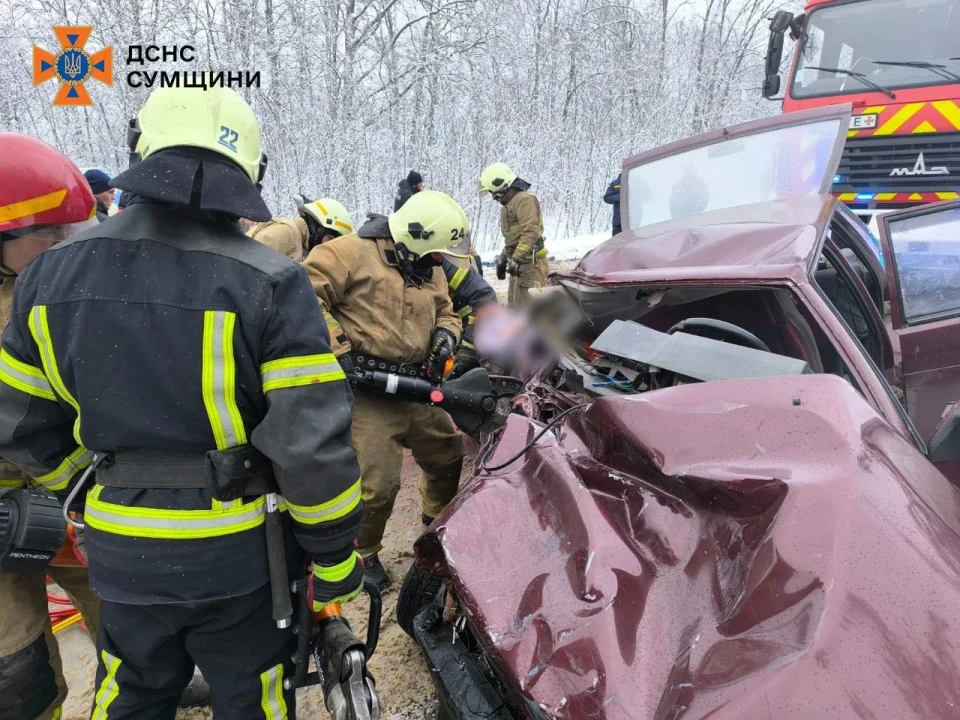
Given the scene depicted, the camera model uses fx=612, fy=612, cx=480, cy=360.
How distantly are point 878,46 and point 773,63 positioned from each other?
0.80 meters

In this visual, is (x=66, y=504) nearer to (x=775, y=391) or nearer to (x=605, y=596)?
(x=605, y=596)

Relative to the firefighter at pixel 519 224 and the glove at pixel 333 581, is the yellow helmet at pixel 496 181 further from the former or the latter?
the glove at pixel 333 581

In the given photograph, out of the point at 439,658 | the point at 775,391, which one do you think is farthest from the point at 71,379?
the point at 775,391

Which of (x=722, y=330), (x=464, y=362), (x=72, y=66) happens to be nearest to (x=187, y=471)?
(x=722, y=330)

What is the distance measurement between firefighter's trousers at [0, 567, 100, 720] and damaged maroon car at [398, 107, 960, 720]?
1064mm

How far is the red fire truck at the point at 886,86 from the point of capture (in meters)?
4.62

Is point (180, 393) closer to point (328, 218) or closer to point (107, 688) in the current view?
point (107, 688)

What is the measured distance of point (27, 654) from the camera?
1738mm

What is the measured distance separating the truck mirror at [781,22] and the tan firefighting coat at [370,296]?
4.40 m

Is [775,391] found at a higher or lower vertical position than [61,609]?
higher

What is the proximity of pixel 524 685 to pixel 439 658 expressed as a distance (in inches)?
19.5

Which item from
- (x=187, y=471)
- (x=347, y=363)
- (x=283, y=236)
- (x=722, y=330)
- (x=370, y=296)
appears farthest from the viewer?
(x=283, y=236)

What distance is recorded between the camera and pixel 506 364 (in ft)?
9.97

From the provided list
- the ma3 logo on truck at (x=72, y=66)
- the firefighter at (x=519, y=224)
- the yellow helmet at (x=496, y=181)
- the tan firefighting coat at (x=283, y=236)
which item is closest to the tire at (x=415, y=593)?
the tan firefighting coat at (x=283, y=236)
